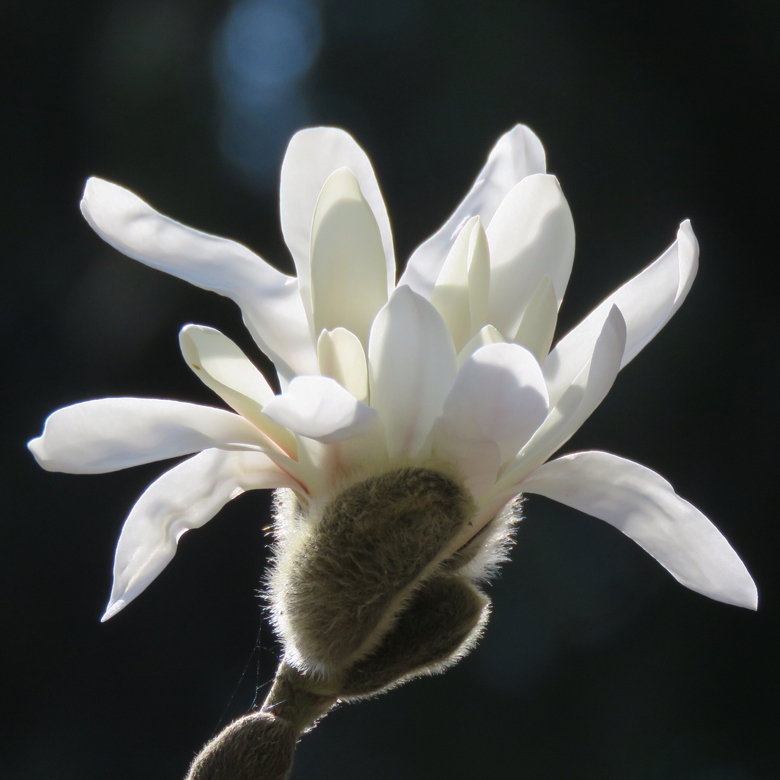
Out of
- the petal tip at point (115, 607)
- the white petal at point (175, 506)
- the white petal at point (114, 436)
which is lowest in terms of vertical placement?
the petal tip at point (115, 607)

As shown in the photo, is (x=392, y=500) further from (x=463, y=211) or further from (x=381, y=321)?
(x=463, y=211)

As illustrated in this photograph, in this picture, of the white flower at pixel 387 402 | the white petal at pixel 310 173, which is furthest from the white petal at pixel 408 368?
the white petal at pixel 310 173

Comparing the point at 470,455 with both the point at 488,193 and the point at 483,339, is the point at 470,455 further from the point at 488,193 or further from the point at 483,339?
the point at 488,193

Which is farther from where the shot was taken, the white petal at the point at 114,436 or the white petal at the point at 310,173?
the white petal at the point at 310,173

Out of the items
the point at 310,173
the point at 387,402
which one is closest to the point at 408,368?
the point at 387,402

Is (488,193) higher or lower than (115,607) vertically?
higher

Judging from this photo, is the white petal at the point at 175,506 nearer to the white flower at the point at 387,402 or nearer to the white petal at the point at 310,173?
the white flower at the point at 387,402

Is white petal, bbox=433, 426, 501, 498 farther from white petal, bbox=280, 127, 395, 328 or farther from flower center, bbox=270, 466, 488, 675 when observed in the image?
white petal, bbox=280, 127, 395, 328
